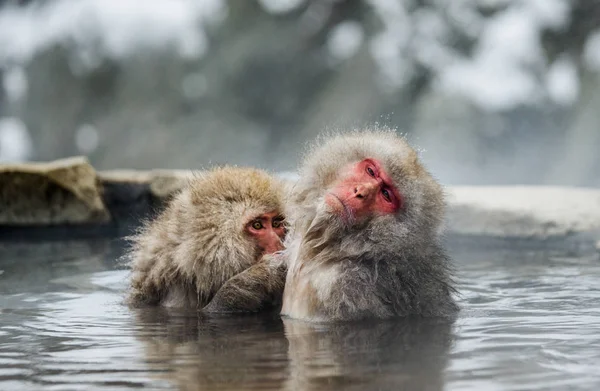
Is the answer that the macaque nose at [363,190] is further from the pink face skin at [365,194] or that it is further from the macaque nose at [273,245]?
the macaque nose at [273,245]

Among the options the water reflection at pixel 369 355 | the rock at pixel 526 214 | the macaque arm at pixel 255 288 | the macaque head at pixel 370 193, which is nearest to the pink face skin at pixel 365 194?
the macaque head at pixel 370 193

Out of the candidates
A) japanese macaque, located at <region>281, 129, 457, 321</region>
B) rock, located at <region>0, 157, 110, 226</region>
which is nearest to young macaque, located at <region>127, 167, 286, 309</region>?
japanese macaque, located at <region>281, 129, 457, 321</region>

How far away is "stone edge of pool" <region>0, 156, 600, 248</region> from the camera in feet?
24.7

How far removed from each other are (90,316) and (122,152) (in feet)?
40.2

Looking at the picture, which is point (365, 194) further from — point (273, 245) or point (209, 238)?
point (209, 238)

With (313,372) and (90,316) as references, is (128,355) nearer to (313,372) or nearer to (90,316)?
(313,372)

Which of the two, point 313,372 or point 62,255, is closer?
point 313,372

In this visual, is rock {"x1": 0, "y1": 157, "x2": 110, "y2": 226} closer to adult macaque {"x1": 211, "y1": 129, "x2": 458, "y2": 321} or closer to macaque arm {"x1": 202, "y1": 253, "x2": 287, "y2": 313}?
macaque arm {"x1": 202, "y1": 253, "x2": 287, "y2": 313}

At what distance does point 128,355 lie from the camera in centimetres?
330

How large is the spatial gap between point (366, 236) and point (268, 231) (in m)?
0.76

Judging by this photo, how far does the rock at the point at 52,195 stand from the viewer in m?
7.82

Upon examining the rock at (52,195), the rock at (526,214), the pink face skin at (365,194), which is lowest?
the pink face skin at (365,194)

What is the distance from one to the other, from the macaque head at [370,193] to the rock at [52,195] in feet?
13.5

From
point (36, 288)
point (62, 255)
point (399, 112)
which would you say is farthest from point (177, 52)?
point (36, 288)
